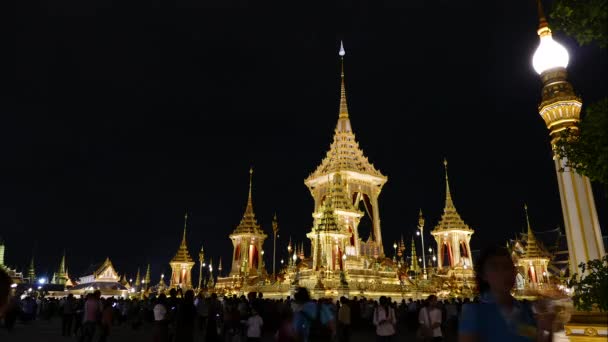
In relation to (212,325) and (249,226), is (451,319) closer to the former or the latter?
(212,325)

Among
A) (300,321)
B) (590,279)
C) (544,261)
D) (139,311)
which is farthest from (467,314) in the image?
(544,261)

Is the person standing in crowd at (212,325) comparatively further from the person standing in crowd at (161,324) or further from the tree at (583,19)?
the tree at (583,19)

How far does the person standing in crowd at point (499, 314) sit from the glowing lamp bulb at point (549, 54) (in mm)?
8469

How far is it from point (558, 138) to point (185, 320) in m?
8.00

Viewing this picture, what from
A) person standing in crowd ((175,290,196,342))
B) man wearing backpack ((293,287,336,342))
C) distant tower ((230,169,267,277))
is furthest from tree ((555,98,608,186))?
distant tower ((230,169,267,277))

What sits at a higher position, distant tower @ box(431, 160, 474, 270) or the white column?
distant tower @ box(431, 160, 474, 270)

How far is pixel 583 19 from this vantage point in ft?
15.6

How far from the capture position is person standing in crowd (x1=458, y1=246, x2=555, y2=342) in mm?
2725

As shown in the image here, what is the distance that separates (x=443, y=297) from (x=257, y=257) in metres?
14.6

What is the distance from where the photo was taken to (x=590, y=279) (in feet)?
17.1

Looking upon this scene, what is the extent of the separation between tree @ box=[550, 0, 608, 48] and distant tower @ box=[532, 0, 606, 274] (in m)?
4.21

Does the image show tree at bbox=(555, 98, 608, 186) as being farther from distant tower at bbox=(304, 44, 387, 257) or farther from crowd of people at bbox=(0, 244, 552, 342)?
distant tower at bbox=(304, 44, 387, 257)

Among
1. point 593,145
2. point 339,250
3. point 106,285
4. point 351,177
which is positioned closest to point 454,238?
point 351,177

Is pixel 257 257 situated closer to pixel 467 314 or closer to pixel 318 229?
pixel 318 229
